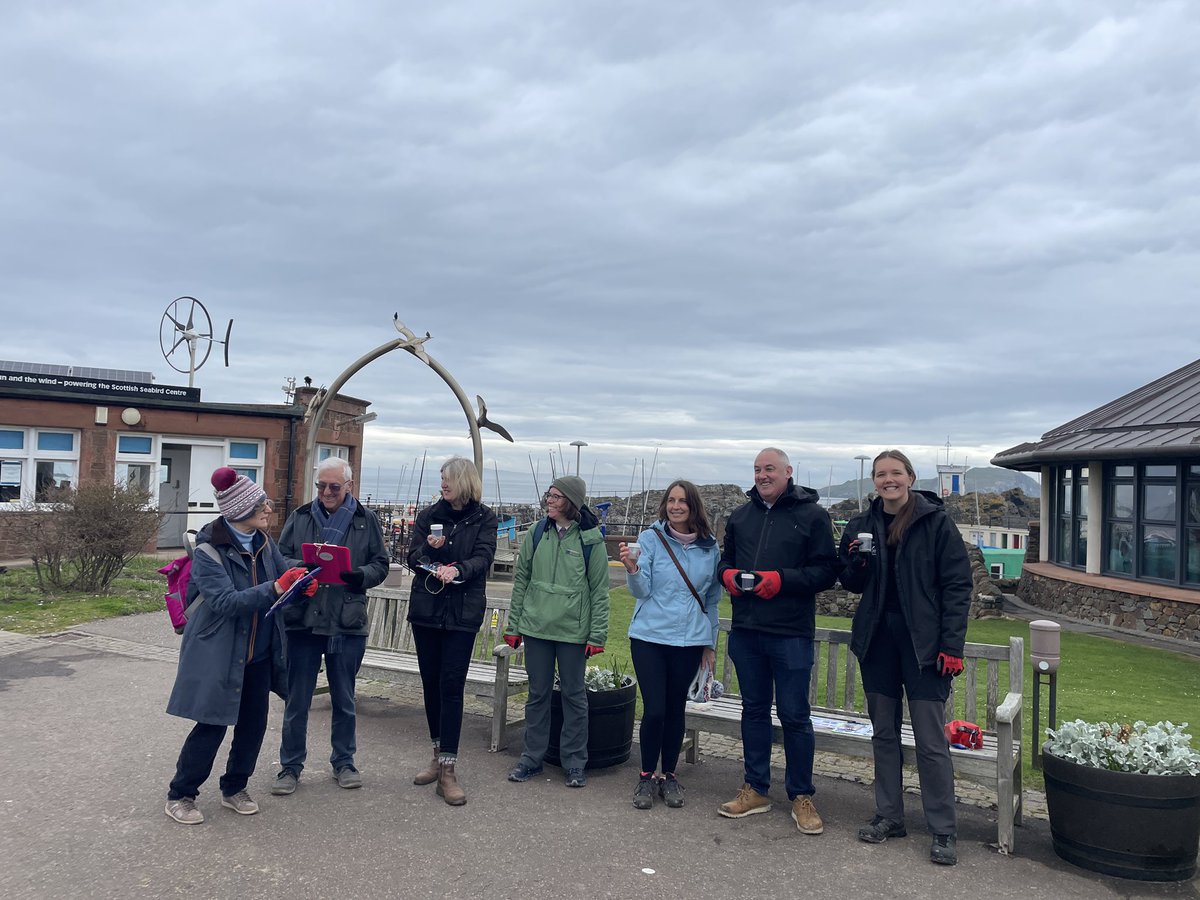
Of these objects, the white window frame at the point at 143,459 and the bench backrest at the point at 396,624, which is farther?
the white window frame at the point at 143,459

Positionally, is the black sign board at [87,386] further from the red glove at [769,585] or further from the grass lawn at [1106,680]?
the red glove at [769,585]

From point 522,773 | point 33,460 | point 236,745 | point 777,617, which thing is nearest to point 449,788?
point 522,773

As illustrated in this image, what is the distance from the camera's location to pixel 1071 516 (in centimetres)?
1695

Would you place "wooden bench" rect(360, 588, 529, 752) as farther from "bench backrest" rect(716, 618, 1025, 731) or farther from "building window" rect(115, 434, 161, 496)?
"building window" rect(115, 434, 161, 496)

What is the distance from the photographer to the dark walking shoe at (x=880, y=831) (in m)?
4.50

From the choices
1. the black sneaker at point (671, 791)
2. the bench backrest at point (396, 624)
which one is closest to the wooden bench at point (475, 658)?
the bench backrest at point (396, 624)

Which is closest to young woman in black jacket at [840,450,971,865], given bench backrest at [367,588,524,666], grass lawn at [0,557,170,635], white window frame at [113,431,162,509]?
bench backrest at [367,588,524,666]

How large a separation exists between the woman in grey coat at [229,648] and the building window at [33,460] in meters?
15.1

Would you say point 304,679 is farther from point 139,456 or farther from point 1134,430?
point 139,456

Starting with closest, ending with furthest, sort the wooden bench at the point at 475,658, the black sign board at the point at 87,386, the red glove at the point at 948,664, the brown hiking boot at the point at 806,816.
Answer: the red glove at the point at 948,664, the brown hiking boot at the point at 806,816, the wooden bench at the point at 475,658, the black sign board at the point at 87,386

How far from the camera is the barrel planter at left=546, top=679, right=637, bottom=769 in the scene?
18.3 feet

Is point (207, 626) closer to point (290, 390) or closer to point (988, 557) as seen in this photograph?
point (290, 390)

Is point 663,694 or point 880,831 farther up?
point 663,694

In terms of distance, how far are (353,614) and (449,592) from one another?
1.75ft
